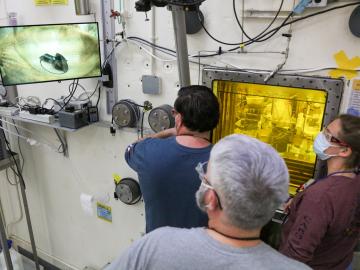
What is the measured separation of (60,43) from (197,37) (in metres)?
0.74

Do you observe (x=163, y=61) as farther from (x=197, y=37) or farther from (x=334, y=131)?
(x=334, y=131)

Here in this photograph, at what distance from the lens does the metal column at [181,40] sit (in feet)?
4.45

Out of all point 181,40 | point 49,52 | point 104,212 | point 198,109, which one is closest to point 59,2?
point 49,52

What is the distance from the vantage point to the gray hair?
0.69 metres

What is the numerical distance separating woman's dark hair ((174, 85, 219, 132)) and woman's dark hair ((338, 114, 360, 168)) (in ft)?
1.56

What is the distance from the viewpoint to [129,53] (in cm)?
186

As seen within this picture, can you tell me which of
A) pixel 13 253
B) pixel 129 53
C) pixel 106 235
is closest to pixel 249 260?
pixel 129 53

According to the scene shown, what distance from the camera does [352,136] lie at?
116 centimetres

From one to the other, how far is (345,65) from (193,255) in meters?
1.07

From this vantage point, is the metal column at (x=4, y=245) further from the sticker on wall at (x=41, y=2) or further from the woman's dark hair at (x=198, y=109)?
the woman's dark hair at (x=198, y=109)

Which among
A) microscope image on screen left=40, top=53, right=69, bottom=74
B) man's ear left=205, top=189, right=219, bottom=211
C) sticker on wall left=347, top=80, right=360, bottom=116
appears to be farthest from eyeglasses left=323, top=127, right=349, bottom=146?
microscope image on screen left=40, top=53, right=69, bottom=74

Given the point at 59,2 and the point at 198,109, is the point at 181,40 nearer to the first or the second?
the point at 198,109

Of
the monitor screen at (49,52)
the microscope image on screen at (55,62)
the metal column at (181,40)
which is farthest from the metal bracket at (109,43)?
the metal column at (181,40)

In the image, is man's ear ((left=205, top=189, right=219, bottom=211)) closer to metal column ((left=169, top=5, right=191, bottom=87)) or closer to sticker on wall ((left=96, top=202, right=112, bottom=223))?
metal column ((left=169, top=5, right=191, bottom=87))
